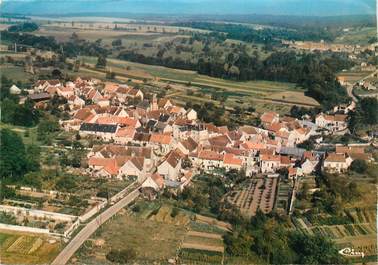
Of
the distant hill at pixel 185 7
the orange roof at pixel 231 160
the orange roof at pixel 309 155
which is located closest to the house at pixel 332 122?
the orange roof at pixel 309 155

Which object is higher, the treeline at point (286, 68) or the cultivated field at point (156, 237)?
the treeline at point (286, 68)

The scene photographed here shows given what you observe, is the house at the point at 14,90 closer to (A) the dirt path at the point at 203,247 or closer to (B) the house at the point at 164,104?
(B) the house at the point at 164,104

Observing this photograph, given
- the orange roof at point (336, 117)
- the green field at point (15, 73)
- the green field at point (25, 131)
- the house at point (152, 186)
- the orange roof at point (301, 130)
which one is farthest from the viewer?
the green field at point (15, 73)

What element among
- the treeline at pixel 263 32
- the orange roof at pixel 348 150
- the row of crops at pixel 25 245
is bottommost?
the row of crops at pixel 25 245

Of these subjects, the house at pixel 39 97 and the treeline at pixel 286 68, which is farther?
the treeline at pixel 286 68

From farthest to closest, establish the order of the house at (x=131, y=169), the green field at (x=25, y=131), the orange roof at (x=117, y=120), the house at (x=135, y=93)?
the house at (x=135, y=93) < the orange roof at (x=117, y=120) < the green field at (x=25, y=131) < the house at (x=131, y=169)

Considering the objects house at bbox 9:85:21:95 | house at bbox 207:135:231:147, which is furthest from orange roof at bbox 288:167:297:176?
house at bbox 9:85:21:95

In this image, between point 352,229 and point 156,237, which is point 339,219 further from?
point 156,237
